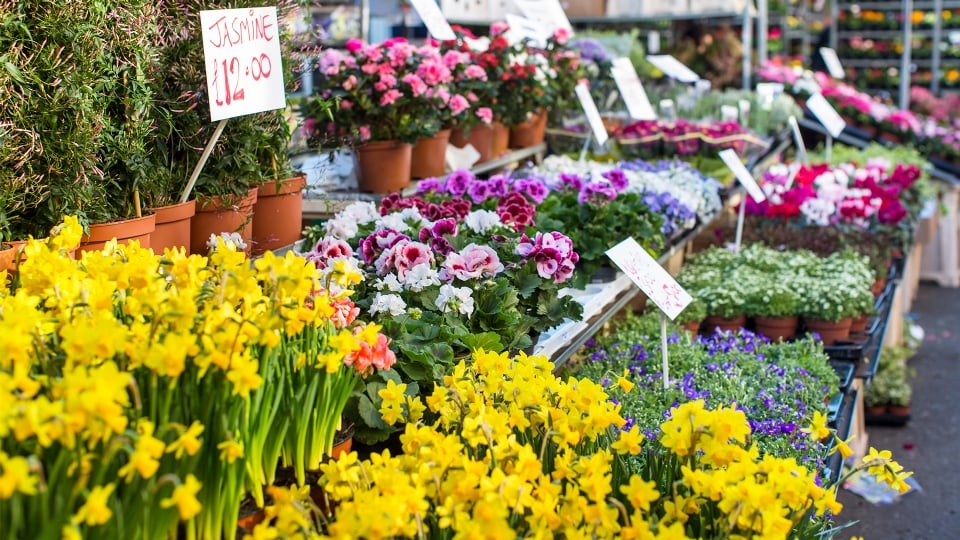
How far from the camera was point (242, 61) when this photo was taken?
7.45ft

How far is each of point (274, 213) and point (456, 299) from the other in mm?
835

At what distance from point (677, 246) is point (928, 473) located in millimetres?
1636

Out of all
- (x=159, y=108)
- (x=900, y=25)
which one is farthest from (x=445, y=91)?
(x=900, y=25)

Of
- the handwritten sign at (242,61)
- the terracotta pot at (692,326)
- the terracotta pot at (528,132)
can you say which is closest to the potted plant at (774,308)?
the terracotta pot at (692,326)

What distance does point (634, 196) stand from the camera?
3.37 metres

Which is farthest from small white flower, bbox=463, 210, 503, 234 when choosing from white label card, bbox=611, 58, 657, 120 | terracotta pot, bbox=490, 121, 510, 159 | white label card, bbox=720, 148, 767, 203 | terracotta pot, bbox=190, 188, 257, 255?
white label card, bbox=611, 58, 657, 120

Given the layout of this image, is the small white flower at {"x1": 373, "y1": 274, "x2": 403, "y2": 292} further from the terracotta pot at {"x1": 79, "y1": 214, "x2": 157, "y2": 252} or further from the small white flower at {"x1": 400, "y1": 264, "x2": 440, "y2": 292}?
the terracotta pot at {"x1": 79, "y1": 214, "x2": 157, "y2": 252}

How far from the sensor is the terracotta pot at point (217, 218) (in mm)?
2535

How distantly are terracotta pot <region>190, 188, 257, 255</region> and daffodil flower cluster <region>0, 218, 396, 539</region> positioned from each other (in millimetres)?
801

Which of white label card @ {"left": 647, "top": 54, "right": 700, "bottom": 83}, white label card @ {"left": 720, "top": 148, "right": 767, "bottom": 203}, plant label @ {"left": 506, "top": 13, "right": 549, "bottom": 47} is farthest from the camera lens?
white label card @ {"left": 647, "top": 54, "right": 700, "bottom": 83}

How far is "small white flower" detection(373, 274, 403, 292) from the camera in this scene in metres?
2.26

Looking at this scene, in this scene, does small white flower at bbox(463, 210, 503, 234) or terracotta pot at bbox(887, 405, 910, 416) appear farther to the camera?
terracotta pot at bbox(887, 405, 910, 416)

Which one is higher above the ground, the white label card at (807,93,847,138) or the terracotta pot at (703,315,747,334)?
the white label card at (807,93,847,138)

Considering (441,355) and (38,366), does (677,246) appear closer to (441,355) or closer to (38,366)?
(441,355)
